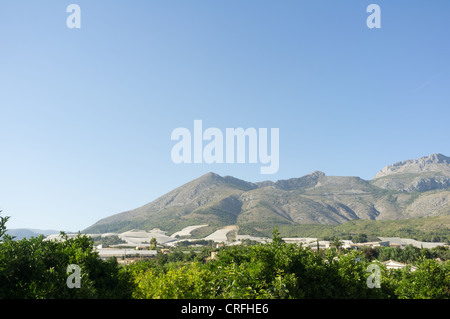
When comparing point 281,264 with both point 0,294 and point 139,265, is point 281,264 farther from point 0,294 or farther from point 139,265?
point 0,294

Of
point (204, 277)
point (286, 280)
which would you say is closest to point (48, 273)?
point (204, 277)

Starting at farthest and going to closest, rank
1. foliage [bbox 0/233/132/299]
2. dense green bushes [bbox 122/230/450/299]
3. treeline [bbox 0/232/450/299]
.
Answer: dense green bushes [bbox 122/230/450/299], treeline [bbox 0/232/450/299], foliage [bbox 0/233/132/299]

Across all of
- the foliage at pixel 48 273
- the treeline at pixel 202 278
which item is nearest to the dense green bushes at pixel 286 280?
the treeline at pixel 202 278

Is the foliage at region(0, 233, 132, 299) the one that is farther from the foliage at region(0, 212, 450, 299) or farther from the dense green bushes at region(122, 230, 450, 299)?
the dense green bushes at region(122, 230, 450, 299)

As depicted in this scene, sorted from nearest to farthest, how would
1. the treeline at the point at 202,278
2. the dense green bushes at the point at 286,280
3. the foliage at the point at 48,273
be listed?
the foliage at the point at 48,273, the treeline at the point at 202,278, the dense green bushes at the point at 286,280

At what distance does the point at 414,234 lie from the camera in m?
160

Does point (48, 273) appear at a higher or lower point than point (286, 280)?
higher

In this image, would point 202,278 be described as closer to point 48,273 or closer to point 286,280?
→ point 286,280

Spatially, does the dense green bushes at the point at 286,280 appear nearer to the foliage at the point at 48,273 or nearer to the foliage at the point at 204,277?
the foliage at the point at 204,277

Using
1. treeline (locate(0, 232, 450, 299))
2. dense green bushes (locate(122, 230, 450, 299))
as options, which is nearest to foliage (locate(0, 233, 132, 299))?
treeline (locate(0, 232, 450, 299))

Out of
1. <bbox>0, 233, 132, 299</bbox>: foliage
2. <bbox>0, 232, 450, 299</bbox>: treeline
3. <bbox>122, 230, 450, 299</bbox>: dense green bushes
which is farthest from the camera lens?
<bbox>122, 230, 450, 299</bbox>: dense green bushes

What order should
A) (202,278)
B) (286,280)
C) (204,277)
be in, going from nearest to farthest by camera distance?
1. (286,280)
2. (202,278)
3. (204,277)

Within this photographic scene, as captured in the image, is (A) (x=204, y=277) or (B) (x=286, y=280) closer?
(B) (x=286, y=280)
